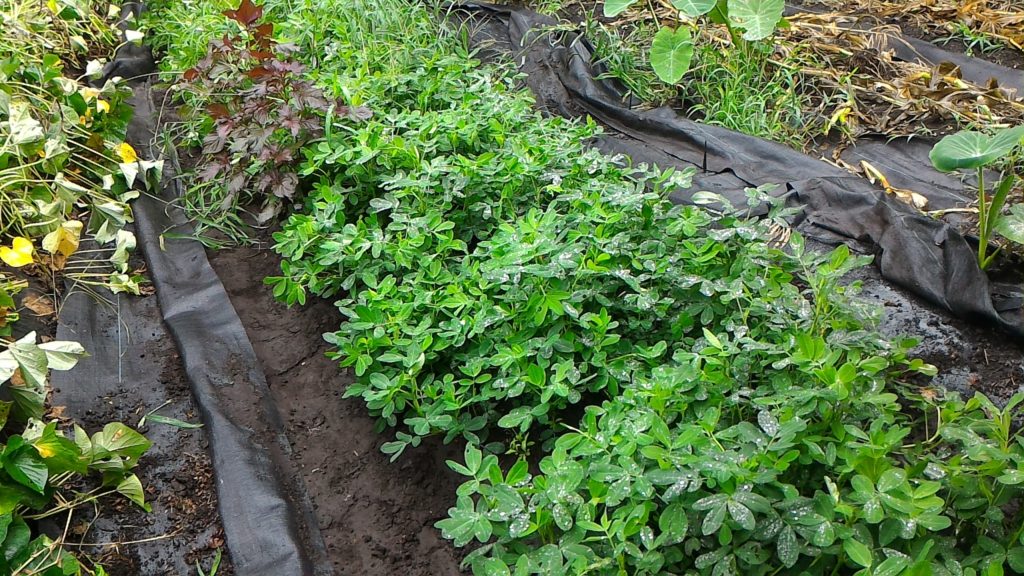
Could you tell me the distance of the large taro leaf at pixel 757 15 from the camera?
3.19 metres

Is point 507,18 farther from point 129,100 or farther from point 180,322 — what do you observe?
point 180,322

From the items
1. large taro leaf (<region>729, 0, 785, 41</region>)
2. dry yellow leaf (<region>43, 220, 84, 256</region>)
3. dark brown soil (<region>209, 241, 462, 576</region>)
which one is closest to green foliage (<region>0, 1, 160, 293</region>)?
dry yellow leaf (<region>43, 220, 84, 256</region>)

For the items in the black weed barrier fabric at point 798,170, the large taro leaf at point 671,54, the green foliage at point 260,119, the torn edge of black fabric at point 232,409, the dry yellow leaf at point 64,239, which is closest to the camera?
the torn edge of black fabric at point 232,409

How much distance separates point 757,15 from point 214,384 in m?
2.77

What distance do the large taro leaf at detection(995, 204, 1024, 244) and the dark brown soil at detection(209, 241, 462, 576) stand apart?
5.79ft

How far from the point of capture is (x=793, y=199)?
8.85ft

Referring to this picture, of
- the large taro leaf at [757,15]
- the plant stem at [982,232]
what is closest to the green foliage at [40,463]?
the plant stem at [982,232]

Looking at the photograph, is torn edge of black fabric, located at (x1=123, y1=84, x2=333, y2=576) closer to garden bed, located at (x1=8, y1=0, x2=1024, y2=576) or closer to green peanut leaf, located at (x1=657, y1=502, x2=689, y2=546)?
garden bed, located at (x1=8, y1=0, x2=1024, y2=576)

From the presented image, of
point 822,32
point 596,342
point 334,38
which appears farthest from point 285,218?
point 822,32

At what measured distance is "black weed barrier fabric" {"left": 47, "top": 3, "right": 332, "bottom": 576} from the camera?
5.97 ft

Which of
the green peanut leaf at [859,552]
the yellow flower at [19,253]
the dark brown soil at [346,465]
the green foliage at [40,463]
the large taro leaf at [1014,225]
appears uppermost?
the large taro leaf at [1014,225]

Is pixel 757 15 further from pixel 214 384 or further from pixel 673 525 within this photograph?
pixel 214 384

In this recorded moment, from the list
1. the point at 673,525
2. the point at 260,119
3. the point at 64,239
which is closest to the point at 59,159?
the point at 64,239

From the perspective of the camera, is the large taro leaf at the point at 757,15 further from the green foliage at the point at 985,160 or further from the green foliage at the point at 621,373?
the green foliage at the point at 985,160
